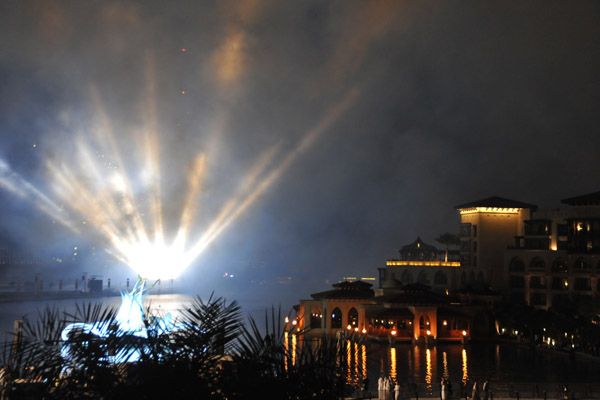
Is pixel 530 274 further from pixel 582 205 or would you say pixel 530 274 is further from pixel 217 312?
pixel 217 312

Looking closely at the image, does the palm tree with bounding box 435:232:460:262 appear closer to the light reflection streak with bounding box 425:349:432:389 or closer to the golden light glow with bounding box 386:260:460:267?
the golden light glow with bounding box 386:260:460:267

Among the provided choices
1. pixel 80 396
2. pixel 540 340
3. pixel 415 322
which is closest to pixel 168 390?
pixel 80 396

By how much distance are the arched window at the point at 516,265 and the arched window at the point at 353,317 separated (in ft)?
60.0

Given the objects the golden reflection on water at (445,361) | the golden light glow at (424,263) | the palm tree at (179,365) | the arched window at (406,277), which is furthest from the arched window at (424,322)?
the palm tree at (179,365)

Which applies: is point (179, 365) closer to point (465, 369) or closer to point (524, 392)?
point (524, 392)

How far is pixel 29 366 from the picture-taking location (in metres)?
9.80

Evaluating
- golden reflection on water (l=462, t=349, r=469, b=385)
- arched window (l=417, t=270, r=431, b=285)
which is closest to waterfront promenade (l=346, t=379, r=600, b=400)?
golden reflection on water (l=462, t=349, r=469, b=385)

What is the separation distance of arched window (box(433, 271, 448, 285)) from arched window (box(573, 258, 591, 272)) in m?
16.1

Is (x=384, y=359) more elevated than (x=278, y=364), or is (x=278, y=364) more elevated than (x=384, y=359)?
(x=278, y=364)

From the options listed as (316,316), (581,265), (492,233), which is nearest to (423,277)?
(492,233)

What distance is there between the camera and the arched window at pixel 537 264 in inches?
2648

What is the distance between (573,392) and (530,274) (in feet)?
138

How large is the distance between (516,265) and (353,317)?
19.3 metres

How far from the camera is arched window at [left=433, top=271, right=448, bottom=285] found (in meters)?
77.4
